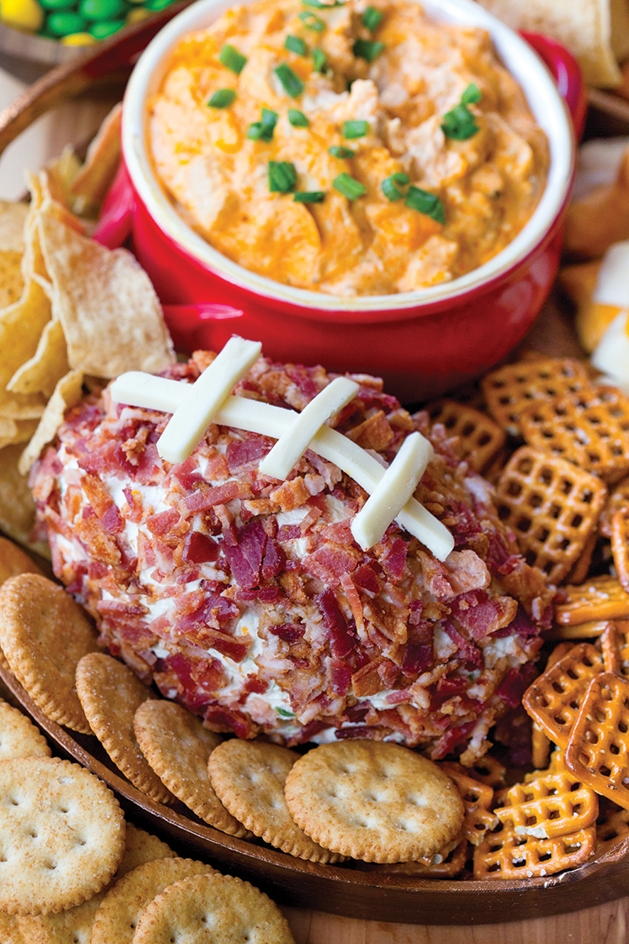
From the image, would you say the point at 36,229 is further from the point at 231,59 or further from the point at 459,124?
the point at 459,124

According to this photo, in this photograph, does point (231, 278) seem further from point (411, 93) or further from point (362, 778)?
point (362, 778)

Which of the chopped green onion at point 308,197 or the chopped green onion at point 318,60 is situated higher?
the chopped green onion at point 318,60

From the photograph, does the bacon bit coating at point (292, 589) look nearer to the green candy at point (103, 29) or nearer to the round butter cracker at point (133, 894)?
the round butter cracker at point (133, 894)

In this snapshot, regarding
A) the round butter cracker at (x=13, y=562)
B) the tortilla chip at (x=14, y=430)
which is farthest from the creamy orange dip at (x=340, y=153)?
the round butter cracker at (x=13, y=562)

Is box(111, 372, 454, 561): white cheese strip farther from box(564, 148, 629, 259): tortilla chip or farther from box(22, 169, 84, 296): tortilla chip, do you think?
box(564, 148, 629, 259): tortilla chip

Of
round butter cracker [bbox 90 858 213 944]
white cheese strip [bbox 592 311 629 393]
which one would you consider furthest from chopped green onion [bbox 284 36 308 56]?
round butter cracker [bbox 90 858 213 944]

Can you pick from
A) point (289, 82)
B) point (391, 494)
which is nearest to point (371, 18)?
point (289, 82)

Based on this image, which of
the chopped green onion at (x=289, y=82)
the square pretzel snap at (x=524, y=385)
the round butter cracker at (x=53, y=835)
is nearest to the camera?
the round butter cracker at (x=53, y=835)

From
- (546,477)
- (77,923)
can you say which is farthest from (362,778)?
(546,477)
